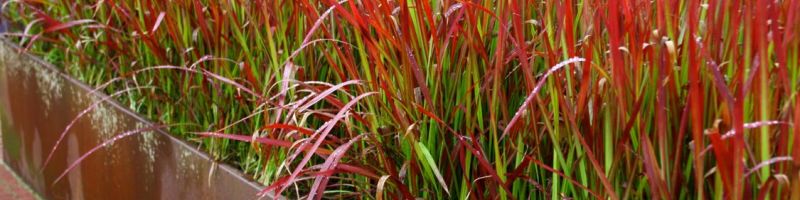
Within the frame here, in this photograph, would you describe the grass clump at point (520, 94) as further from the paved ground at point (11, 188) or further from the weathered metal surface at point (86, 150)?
the paved ground at point (11, 188)

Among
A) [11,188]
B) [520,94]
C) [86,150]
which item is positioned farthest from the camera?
[11,188]

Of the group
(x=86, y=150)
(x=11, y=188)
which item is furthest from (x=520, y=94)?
(x=11, y=188)

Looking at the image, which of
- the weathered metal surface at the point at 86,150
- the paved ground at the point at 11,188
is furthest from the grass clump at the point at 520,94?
the paved ground at the point at 11,188

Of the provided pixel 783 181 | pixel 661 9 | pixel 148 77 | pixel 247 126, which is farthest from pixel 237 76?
pixel 783 181

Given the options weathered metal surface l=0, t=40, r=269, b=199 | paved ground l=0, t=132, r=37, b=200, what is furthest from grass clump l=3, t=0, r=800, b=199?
paved ground l=0, t=132, r=37, b=200

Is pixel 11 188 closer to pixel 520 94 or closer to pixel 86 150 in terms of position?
pixel 86 150

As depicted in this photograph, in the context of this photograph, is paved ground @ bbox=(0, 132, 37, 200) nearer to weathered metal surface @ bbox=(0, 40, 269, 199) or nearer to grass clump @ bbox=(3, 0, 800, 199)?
weathered metal surface @ bbox=(0, 40, 269, 199)

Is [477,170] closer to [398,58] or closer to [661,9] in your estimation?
[398,58]
